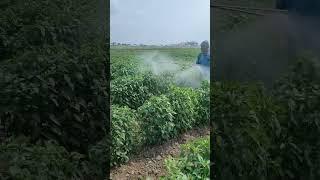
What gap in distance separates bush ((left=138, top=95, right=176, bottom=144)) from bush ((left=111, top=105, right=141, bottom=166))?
5 centimetres

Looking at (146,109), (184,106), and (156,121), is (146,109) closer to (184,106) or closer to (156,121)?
(156,121)

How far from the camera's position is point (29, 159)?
2.12 metres

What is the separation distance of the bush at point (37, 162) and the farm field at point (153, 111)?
0.28 metres

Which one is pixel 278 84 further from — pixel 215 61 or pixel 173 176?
pixel 173 176

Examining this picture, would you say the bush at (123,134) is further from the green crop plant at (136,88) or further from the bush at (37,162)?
the bush at (37,162)

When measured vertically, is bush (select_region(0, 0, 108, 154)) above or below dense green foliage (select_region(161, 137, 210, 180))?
above

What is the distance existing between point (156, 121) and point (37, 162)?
0.74m

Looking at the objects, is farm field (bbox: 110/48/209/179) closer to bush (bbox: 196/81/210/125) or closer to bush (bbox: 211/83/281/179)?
bush (bbox: 196/81/210/125)

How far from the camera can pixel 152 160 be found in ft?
8.54

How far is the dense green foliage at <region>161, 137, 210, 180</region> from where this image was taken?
8.38 feet

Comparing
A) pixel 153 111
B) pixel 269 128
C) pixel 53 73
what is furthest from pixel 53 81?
pixel 269 128

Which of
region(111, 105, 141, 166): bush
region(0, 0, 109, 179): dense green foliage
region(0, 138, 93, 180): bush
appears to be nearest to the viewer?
region(0, 138, 93, 180): bush

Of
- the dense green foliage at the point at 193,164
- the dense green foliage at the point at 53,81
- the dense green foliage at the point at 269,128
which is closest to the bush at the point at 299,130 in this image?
the dense green foliage at the point at 269,128

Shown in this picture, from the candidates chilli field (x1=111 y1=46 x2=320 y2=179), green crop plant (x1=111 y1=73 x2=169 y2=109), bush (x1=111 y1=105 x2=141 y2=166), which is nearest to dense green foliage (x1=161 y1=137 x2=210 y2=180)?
chilli field (x1=111 y1=46 x2=320 y2=179)
